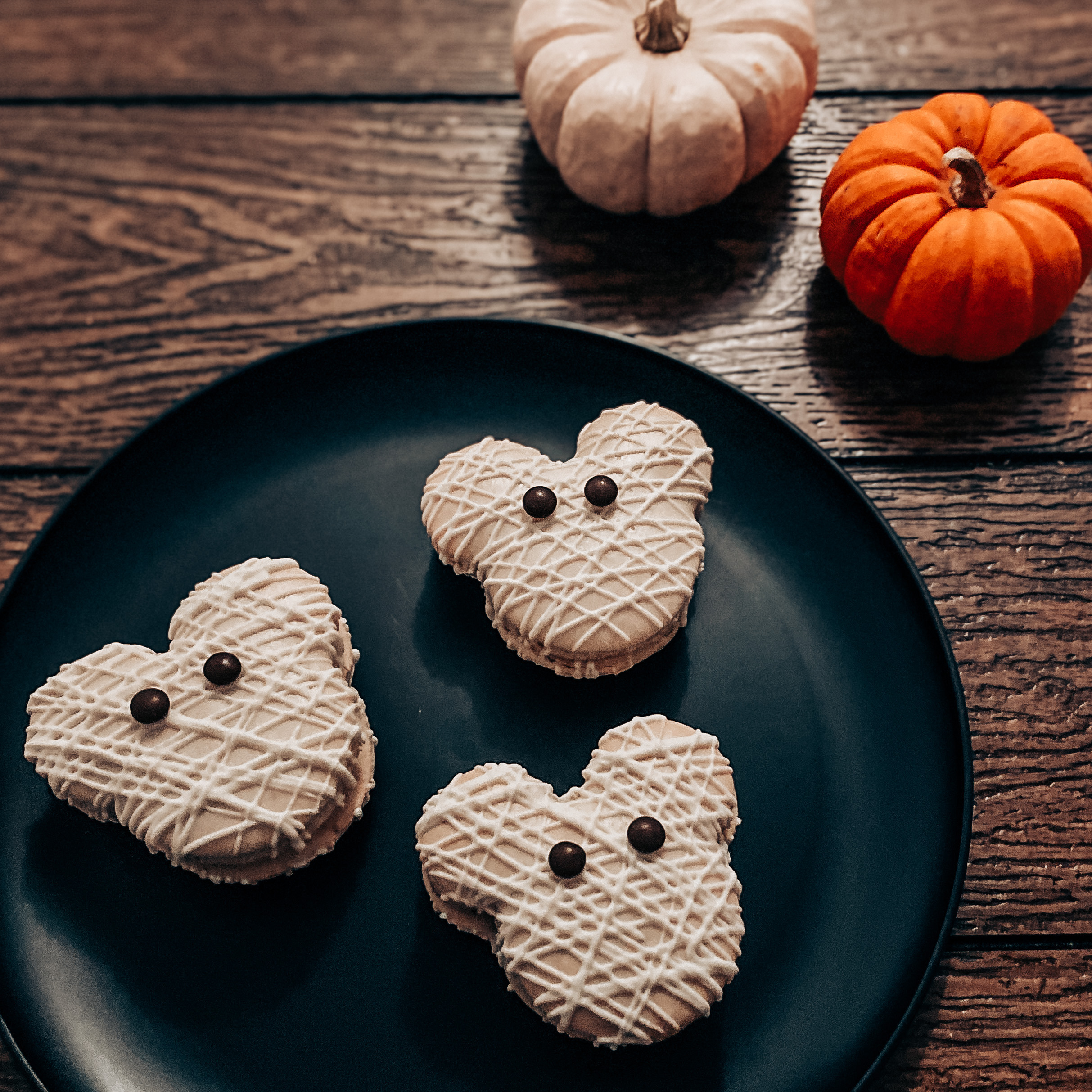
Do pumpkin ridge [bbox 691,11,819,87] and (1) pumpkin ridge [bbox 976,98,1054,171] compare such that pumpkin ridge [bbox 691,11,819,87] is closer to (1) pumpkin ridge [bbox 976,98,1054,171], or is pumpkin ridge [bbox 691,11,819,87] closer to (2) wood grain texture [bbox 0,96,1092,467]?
(2) wood grain texture [bbox 0,96,1092,467]

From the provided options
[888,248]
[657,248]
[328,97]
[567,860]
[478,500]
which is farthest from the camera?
[328,97]

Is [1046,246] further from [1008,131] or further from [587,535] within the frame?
[587,535]

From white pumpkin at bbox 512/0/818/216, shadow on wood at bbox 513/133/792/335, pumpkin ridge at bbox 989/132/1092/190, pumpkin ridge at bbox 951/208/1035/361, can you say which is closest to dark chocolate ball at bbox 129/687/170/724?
shadow on wood at bbox 513/133/792/335

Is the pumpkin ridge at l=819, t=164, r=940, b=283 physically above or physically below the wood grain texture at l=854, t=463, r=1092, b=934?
above

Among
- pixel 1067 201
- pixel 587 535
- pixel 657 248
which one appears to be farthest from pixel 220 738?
pixel 1067 201

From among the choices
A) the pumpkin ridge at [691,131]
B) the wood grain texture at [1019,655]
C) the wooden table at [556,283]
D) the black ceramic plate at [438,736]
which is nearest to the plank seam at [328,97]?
the wooden table at [556,283]

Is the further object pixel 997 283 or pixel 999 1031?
pixel 997 283

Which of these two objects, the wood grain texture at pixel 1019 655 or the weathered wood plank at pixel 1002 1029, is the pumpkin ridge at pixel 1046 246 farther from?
the weathered wood plank at pixel 1002 1029
